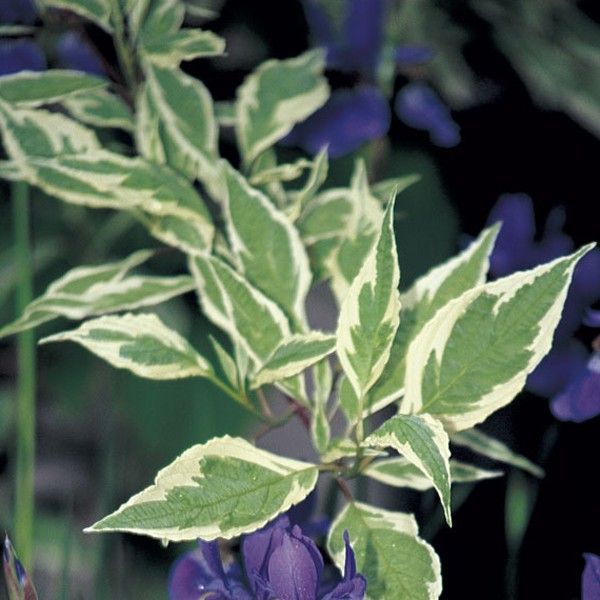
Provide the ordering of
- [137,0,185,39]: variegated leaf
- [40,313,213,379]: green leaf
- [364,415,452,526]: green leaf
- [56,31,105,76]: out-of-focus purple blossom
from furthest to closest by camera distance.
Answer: [56,31,105,76]: out-of-focus purple blossom < [137,0,185,39]: variegated leaf < [40,313,213,379]: green leaf < [364,415,452,526]: green leaf

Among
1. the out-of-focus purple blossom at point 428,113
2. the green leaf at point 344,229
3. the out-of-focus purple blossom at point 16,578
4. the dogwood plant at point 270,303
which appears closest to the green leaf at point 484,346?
the dogwood plant at point 270,303

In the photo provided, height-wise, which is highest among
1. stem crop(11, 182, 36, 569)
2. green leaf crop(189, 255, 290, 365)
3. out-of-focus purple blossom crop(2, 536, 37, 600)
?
green leaf crop(189, 255, 290, 365)

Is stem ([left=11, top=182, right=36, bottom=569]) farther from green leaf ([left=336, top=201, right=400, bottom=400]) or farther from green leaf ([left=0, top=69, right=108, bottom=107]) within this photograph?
green leaf ([left=336, top=201, right=400, bottom=400])

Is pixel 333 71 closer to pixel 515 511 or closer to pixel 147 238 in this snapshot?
pixel 147 238

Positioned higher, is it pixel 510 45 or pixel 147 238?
pixel 510 45

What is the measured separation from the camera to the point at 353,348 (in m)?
0.50

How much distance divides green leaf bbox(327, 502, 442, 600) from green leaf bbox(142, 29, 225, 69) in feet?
1.00

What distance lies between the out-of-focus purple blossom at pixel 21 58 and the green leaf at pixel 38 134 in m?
0.10

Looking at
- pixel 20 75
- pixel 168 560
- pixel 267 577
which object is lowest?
pixel 168 560

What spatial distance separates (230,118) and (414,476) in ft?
1.04

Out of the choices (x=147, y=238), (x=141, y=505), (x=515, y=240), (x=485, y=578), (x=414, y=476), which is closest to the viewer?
(x=141, y=505)

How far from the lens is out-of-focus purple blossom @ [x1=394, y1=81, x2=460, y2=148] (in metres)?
0.81

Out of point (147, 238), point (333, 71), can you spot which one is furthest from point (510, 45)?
point (147, 238)

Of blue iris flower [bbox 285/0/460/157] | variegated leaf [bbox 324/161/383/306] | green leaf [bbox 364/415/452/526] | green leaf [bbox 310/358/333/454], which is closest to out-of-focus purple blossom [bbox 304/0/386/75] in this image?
blue iris flower [bbox 285/0/460/157]
